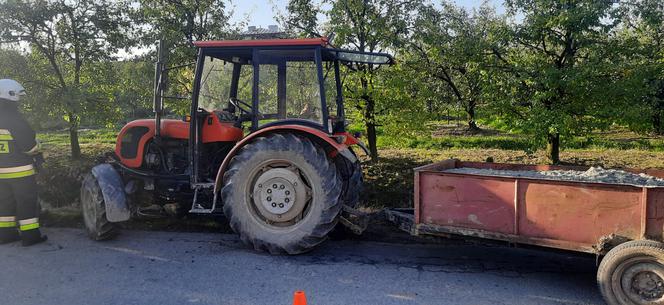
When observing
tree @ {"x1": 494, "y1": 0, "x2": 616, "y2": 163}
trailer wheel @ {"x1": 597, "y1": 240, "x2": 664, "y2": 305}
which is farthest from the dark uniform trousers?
tree @ {"x1": 494, "y1": 0, "x2": 616, "y2": 163}

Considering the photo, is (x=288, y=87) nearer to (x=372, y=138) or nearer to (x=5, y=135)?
(x=5, y=135)

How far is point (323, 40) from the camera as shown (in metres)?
5.68

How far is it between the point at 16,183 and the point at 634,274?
265 inches

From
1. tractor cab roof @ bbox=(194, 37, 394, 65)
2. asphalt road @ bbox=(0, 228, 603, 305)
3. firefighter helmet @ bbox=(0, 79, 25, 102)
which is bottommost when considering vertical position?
asphalt road @ bbox=(0, 228, 603, 305)

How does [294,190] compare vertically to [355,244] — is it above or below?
above

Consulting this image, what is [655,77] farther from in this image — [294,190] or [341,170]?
[294,190]

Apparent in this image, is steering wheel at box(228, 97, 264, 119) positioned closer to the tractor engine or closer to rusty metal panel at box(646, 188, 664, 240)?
the tractor engine

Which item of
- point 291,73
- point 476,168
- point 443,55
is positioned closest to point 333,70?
point 291,73

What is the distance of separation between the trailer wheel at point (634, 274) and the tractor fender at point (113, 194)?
517 centimetres

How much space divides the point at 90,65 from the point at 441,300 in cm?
1105

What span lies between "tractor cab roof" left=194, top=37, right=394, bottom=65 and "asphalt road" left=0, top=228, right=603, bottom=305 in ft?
7.43

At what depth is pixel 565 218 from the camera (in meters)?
4.43

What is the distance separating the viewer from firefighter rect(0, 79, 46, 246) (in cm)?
618

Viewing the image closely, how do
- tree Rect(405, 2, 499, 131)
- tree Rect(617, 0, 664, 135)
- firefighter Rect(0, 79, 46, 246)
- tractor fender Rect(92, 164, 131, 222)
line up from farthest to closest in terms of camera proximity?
1. tree Rect(405, 2, 499, 131)
2. tree Rect(617, 0, 664, 135)
3. firefighter Rect(0, 79, 46, 246)
4. tractor fender Rect(92, 164, 131, 222)
